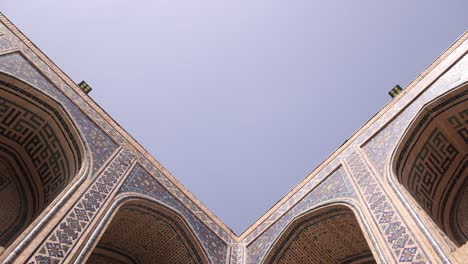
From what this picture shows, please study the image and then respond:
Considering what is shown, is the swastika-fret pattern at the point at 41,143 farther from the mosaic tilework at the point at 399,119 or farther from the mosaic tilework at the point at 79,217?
the mosaic tilework at the point at 399,119

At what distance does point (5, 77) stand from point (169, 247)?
3.47 metres

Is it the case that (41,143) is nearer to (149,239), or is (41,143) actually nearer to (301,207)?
(149,239)

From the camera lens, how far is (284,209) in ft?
21.9

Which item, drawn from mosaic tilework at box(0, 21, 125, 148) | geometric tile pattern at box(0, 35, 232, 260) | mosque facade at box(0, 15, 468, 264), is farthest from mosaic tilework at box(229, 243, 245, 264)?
mosaic tilework at box(0, 21, 125, 148)

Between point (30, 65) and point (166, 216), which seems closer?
point (30, 65)

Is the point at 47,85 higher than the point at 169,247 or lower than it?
higher

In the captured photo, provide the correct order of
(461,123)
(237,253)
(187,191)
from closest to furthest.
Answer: (461,123), (237,253), (187,191)

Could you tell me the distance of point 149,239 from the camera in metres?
6.23

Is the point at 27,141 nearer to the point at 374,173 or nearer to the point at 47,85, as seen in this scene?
the point at 47,85

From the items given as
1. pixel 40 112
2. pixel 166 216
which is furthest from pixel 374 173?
pixel 40 112

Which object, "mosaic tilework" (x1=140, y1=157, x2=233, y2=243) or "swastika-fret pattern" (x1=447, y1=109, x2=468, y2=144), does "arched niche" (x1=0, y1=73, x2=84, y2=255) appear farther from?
"swastika-fret pattern" (x1=447, y1=109, x2=468, y2=144)

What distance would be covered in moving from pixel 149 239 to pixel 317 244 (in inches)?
108

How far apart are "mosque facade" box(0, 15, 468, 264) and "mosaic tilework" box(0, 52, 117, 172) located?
0.02 m

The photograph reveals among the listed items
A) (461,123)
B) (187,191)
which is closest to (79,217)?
(187,191)
